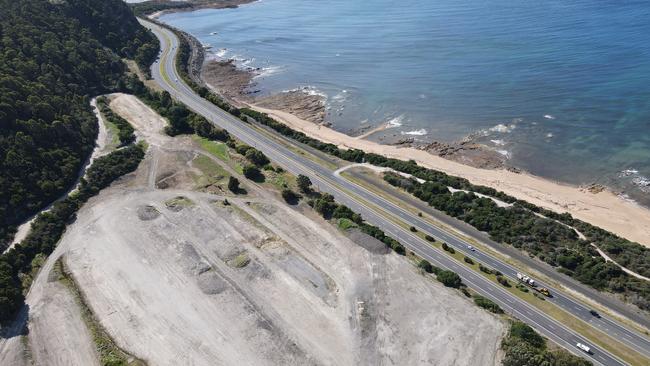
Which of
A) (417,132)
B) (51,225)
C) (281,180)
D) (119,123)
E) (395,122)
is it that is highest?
(395,122)

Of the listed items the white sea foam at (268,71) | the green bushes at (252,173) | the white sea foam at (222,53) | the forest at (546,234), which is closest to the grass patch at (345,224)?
the forest at (546,234)

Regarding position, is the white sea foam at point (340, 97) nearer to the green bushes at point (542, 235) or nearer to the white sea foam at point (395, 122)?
the white sea foam at point (395, 122)

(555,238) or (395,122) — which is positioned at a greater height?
(395,122)

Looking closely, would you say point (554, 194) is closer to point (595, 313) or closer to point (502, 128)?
point (502, 128)

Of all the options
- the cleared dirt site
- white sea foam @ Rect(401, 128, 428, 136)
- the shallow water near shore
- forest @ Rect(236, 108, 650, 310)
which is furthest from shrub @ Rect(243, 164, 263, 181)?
white sea foam @ Rect(401, 128, 428, 136)

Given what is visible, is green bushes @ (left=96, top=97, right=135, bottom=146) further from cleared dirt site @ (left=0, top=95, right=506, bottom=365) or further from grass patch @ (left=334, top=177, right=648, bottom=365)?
grass patch @ (left=334, top=177, right=648, bottom=365)

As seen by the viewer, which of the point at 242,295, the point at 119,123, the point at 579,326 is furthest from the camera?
the point at 119,123

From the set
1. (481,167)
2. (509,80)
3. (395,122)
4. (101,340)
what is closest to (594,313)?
(481,167)

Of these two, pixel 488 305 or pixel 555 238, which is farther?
pixel 555 238
